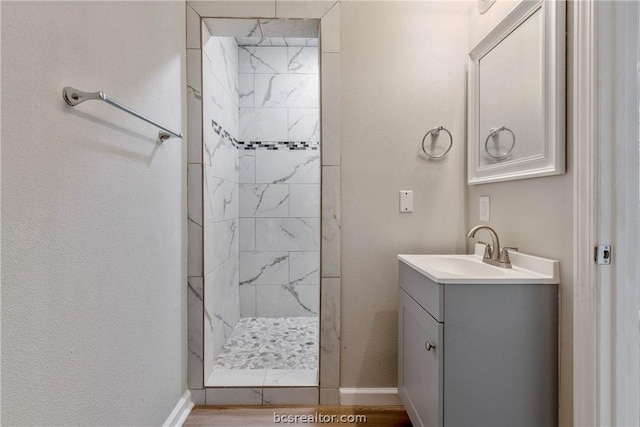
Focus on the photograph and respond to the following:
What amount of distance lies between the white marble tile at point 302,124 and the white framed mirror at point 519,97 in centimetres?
144

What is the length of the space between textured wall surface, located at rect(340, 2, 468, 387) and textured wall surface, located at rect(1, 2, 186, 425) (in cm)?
88

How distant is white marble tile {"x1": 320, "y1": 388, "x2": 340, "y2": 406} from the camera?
5.78 feet

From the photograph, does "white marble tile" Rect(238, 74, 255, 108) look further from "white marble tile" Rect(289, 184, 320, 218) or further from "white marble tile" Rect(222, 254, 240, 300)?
"white marble tile" Rect(222, 254, 240, 300)

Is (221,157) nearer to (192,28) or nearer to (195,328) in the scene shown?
(192,28)

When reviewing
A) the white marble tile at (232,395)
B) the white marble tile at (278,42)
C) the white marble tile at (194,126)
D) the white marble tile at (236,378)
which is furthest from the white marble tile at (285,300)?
the white marble tile at (278,42)

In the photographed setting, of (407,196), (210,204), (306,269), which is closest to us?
(407,196)

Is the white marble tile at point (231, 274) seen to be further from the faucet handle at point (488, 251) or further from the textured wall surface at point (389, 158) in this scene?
the faucet handle at point (488, 251)

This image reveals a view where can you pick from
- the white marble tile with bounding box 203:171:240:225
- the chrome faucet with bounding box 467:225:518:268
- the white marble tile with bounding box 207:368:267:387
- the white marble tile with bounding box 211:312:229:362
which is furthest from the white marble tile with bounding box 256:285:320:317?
the chrome faucet with bounding box 467:225:518:268

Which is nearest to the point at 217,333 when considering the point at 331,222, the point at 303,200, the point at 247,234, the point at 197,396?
the point at 197,396

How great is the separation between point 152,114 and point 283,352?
1638 mm

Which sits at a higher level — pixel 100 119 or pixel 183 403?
pixel 100 119

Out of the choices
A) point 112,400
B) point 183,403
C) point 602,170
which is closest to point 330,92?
point 602,170

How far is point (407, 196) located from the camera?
1.77 meters

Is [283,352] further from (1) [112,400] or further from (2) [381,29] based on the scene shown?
(2) [381,29]
